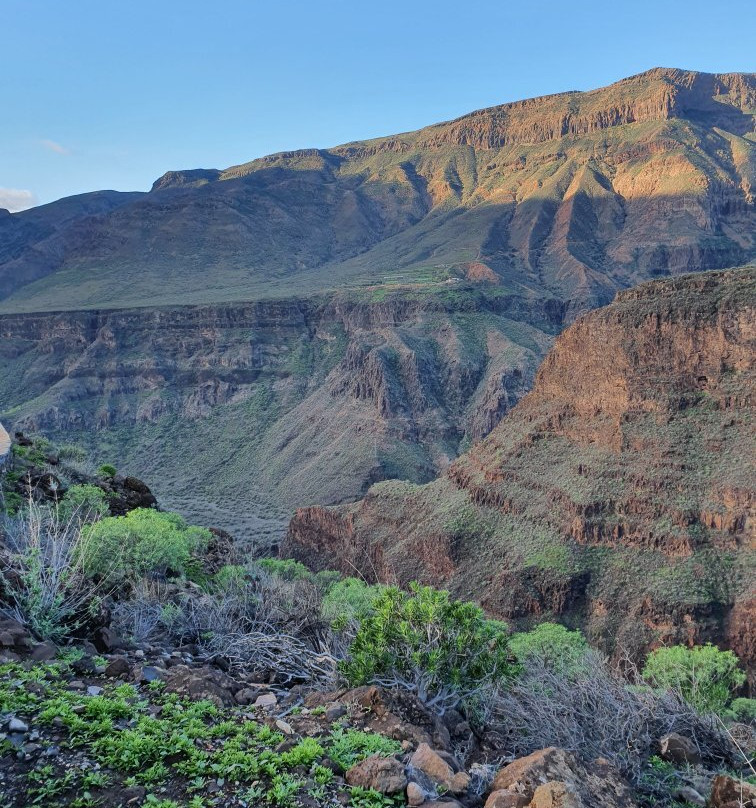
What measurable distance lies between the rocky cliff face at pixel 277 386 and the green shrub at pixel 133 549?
72761mm

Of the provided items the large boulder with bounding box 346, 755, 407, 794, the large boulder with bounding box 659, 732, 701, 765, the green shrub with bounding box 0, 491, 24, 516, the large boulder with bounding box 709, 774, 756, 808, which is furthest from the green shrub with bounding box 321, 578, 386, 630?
the green shrub with bounding box 0, 491, 24, 516

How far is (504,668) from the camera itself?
50.9ft

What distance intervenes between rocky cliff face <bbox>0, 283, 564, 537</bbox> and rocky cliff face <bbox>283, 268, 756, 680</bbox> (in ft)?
130

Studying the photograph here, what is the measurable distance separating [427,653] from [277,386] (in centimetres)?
13397

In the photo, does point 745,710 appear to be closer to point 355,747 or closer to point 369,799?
point 355,747

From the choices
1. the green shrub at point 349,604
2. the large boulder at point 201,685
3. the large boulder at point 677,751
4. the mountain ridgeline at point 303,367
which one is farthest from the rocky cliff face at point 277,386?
the large boulder at point 677,751

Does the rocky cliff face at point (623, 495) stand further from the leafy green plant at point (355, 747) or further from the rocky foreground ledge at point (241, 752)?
the leafy green plant at point (355, 747)

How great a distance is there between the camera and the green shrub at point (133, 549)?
2259 centimetres

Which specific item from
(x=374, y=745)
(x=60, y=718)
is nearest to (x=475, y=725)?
(x=374, y=745)

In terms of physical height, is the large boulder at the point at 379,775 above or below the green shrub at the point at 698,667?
above

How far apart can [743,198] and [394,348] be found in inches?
5248

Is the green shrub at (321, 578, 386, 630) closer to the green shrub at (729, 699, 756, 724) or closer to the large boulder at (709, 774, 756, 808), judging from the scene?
the large boulder at (709, 774, 756, 808)

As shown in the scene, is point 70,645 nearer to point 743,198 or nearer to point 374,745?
point 374,745

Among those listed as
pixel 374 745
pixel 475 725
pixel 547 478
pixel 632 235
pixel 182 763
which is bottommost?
pixel 547 478
